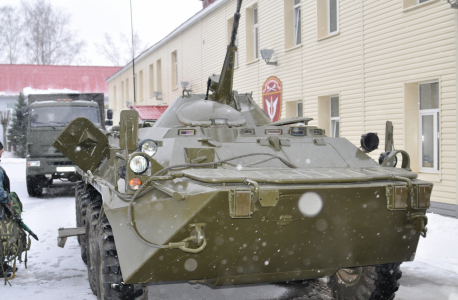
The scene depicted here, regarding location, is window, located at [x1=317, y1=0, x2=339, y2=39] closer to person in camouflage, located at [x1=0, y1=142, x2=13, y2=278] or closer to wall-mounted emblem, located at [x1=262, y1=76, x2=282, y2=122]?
wall-mounted emblem, located at [x1=262, y1=76, x2=282, y2=122]

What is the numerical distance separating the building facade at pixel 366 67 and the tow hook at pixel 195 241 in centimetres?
661

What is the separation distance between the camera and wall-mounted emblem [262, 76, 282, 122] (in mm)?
13832

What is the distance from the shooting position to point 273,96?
1410 cm

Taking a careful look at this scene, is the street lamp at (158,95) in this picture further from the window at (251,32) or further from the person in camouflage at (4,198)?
the person in camouflage at (4,198)

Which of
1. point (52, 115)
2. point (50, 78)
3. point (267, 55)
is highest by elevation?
point (50, 78)

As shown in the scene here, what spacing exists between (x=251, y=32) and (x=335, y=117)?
478 centimetres

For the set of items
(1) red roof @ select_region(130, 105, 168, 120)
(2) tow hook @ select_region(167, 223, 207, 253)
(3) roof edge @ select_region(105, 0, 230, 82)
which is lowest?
(2) tow hook @ select_region(167, 223, 207, 253)

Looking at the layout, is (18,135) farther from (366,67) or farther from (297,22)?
(366,67)

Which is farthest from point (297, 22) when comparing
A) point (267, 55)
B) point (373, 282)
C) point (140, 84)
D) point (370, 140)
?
point (140, 84)

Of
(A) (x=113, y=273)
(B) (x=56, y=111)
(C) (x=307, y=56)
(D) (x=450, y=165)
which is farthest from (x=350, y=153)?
(B) (x=56, y=111)

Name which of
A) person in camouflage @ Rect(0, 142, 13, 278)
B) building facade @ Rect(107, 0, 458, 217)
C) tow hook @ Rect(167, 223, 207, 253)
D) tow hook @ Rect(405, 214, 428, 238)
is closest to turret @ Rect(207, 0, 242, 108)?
person in camouflage @ Rect(0, 142, 13, 278)

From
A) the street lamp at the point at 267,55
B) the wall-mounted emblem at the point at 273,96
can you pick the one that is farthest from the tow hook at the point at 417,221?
the street lamp at the point at 267,55

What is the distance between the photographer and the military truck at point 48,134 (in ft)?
38.0

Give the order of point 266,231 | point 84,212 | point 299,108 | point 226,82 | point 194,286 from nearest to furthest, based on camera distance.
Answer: point 266,231 → point 194,286 → point 84,212 → point 226,82 → point 299,108
